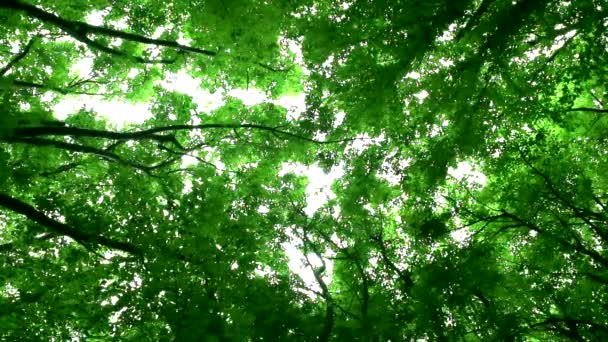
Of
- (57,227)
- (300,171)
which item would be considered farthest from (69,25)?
(300,171)

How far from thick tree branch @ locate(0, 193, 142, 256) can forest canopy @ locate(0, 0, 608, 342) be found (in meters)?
0.03

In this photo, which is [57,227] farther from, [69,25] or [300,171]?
[300,171]

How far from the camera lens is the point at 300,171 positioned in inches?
337

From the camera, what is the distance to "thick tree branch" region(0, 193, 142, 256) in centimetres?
488

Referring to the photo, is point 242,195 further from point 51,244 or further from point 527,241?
point 527,241

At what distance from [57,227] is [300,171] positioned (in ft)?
15.5

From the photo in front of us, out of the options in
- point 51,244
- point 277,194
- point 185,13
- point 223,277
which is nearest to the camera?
point 223,277

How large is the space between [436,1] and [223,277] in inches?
162

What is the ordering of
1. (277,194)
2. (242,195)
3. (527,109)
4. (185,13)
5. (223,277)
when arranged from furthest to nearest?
(277,194), (242,195), (185,13), (223,277), (527,109)

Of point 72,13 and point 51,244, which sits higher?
point 72,13

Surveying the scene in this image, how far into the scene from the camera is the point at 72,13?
6254mm

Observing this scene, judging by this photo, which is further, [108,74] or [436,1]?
[108,74]

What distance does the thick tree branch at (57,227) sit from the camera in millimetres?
4881

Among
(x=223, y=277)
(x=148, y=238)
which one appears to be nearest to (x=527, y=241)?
(x=223, y=277)
